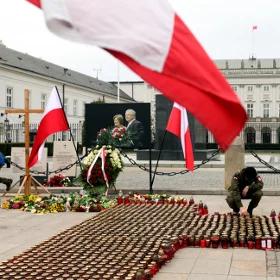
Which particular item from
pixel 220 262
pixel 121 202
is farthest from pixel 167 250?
pixel 121 202

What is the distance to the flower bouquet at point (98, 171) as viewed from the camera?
12.2 metres

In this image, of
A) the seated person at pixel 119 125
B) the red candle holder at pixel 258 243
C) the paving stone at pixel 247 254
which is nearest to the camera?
the paving stone at pixel 247 254

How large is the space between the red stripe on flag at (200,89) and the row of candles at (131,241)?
9.40ft

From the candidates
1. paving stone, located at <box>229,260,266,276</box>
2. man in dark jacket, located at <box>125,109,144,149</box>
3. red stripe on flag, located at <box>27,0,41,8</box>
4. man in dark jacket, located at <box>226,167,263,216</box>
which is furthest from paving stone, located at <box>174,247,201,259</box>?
man in dark jacket, located at <box>125,109,144,149</box>

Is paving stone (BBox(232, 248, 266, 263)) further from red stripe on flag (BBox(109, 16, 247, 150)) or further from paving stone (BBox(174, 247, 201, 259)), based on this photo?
red stripe on flag (BBox(109, 16, 247, 150))

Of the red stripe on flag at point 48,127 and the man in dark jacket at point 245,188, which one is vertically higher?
the red stripe on flag at point 48,127

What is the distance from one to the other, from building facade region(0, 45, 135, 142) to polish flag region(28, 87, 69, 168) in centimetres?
2860

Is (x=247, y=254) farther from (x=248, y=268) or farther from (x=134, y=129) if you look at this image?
(x=134, y=129)

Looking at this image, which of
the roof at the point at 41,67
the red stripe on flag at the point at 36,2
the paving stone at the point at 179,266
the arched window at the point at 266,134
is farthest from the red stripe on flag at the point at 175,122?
the arched window at the point at 266,134

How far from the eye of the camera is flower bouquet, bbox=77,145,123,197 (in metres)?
12.2

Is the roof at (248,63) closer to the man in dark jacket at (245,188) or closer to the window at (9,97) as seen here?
the window at (9,97)

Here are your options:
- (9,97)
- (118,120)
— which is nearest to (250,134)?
(9,97)

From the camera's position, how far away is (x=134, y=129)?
28484 millimetres

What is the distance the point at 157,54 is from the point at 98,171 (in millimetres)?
9402
